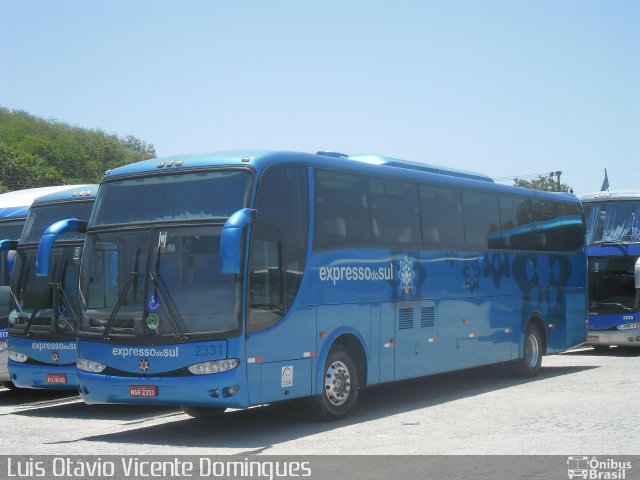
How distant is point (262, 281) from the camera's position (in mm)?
11430

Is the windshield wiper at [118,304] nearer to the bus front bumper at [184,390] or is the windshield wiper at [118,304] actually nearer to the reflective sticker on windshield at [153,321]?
the reflective sticker on windshield at [153,321]

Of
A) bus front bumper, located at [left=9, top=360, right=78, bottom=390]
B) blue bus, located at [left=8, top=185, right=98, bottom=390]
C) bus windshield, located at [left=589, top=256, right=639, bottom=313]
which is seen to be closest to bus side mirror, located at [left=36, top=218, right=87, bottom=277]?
blue bus, located at [left=8, top=185, right=98, bottom=390]

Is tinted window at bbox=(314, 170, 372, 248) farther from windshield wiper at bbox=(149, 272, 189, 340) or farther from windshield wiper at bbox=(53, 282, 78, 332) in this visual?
windshield wiper at bbox=(53, 282, 78, 332)

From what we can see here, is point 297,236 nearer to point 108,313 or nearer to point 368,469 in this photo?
point 108,313

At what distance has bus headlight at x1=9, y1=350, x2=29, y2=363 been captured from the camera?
14711 mm

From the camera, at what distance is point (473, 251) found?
1681 cm

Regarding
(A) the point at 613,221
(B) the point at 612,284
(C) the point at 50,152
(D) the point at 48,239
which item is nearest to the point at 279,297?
(D) the point at 48,239

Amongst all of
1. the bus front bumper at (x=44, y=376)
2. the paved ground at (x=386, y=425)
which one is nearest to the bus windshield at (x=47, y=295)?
the bus front bumper at (x=44, y=376)

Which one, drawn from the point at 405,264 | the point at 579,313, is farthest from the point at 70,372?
the point at 579,313

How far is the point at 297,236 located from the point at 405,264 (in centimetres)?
301

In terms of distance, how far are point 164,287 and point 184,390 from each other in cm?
123

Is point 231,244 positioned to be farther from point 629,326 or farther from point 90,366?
point 629,326

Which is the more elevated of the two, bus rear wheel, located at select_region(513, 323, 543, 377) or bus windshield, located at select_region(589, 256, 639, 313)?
bus windshield, located at select_region(589, 256, 639, 313)

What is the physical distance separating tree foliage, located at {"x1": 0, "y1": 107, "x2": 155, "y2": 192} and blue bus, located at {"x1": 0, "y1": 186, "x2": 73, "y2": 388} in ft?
232
